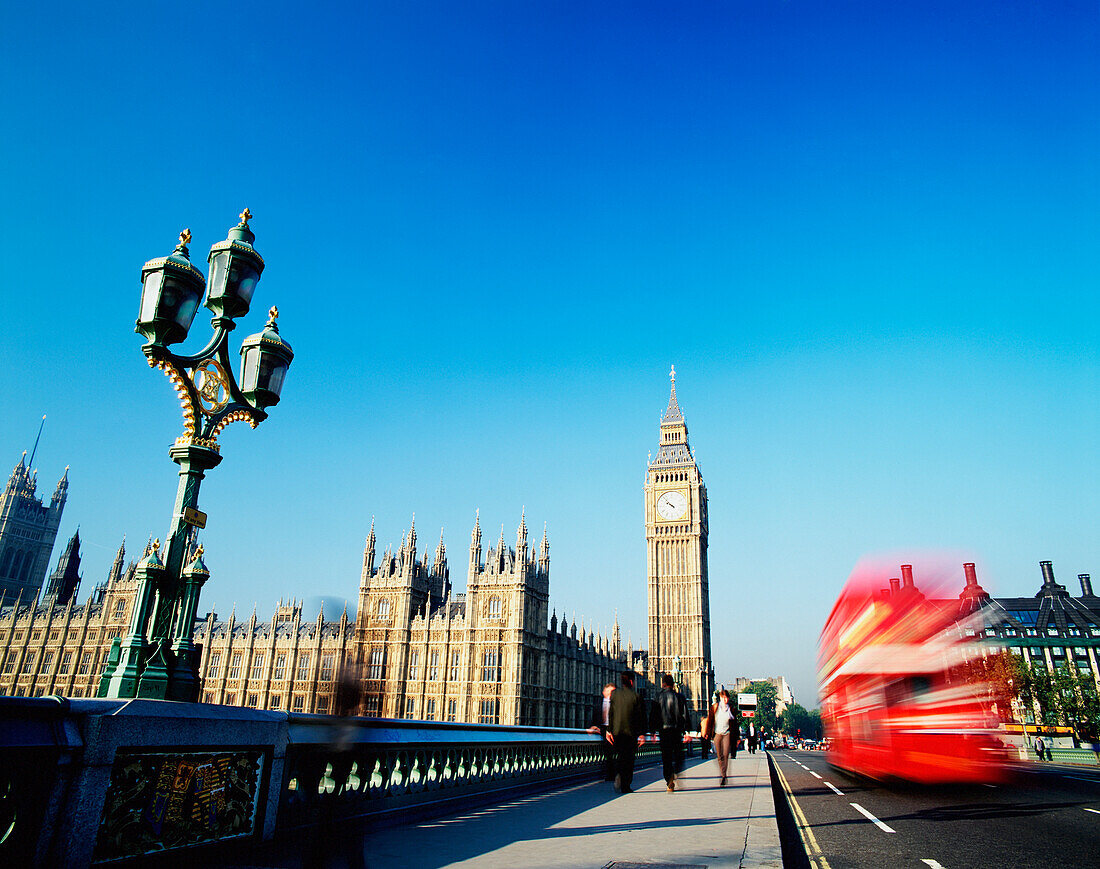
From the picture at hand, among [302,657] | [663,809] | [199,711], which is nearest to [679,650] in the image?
[302,657]

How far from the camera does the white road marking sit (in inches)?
366

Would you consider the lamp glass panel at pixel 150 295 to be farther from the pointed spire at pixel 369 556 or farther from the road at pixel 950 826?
the pointed spire at pixel 369 556

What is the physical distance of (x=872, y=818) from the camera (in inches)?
414

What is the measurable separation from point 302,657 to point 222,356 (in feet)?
182

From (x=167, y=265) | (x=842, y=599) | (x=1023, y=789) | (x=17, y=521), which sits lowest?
(x=1023, y=789)

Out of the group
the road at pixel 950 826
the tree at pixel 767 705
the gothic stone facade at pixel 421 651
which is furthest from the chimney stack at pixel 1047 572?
the road at pixel 950 826

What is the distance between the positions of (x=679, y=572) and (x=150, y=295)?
8742 centimetres

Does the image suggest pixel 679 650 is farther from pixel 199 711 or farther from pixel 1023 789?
pixel 199 711

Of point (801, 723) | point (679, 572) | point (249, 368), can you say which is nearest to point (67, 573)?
point (679, 572)

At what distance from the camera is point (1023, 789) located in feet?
51.6

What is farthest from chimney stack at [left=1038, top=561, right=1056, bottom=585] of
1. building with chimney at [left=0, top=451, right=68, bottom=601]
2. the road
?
building with chimney at [left=0, top=451, right=68, bottom=601]

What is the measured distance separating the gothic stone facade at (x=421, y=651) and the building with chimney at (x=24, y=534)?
4002cm

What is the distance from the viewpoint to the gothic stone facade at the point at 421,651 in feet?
161

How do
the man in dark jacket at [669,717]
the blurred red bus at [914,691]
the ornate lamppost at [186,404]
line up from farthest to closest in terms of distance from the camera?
the blurred red bus at [914,691] → the man in dark jacket at [669,717] → the ornate lamppost at [186,404]
